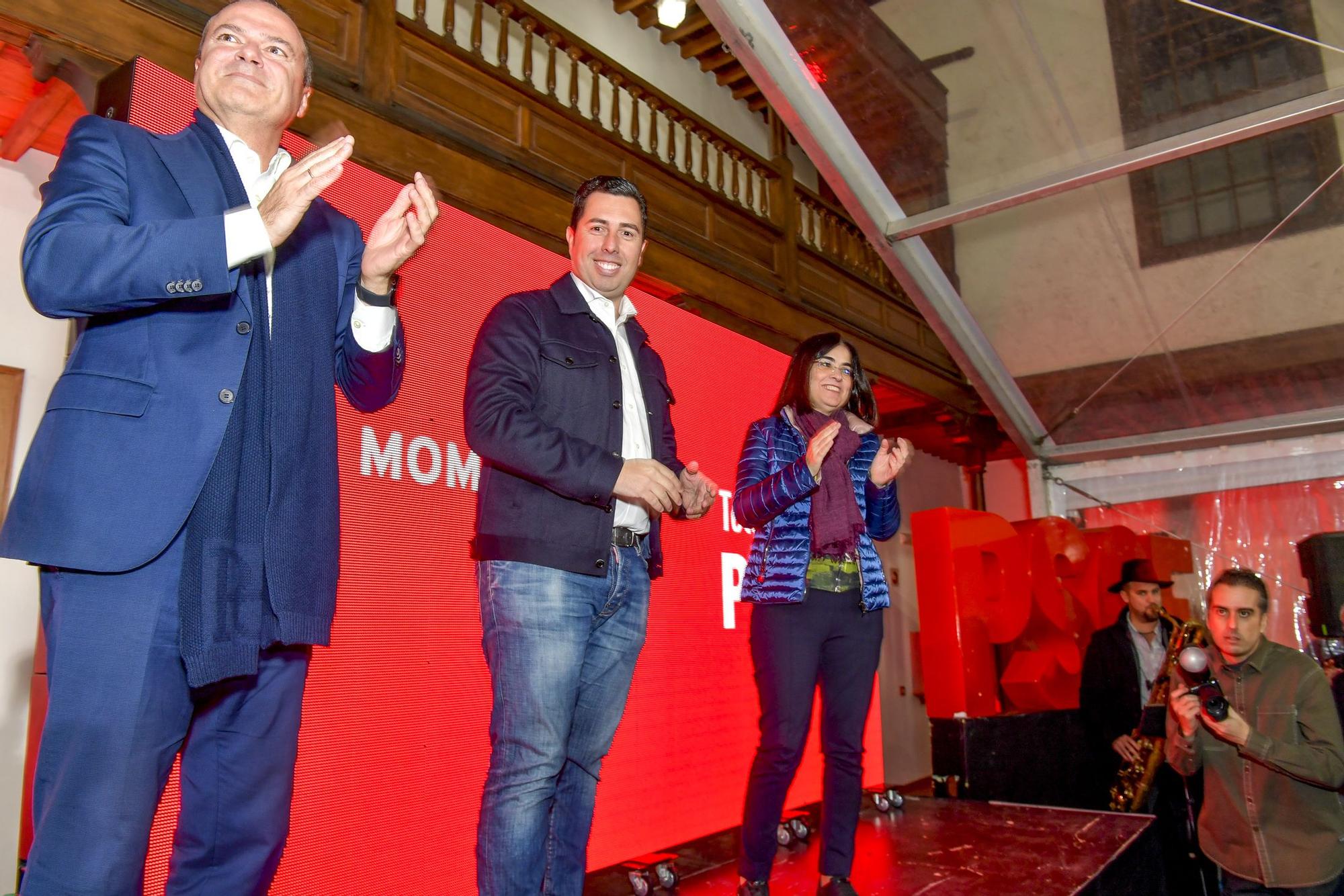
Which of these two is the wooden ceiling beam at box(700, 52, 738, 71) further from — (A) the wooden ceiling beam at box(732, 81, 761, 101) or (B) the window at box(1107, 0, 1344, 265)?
(B) the window at box(1107, 0, 1344, 265)

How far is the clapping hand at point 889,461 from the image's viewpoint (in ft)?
6.82

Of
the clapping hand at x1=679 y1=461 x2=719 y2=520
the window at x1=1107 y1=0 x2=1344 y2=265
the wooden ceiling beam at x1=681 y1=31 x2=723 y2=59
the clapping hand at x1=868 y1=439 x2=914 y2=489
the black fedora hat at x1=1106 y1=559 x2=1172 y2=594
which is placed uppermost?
the wooden ceiling beam at x1=681 y1=31 x2=723 y2=59

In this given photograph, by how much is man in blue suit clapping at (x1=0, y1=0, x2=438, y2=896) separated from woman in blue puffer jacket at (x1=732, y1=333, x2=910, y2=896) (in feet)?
3.56

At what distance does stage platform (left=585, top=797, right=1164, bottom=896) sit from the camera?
2236 millimetres

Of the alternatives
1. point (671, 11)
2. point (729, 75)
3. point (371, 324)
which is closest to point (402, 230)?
point (371, 324)

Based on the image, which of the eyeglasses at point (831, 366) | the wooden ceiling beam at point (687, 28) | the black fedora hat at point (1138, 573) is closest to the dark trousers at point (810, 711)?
the eyeglasses at point (831, 366)

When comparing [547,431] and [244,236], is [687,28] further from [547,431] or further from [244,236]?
[244,236]

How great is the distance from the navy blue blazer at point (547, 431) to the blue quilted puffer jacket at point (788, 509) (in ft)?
1.12

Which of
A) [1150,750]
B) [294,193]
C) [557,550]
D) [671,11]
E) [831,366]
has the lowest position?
[1150,750]

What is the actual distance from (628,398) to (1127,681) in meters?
3.27

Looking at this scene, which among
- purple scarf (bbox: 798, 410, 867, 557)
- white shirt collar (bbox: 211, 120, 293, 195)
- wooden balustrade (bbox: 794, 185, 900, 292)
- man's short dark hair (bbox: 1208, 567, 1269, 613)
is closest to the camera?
white shirt collar (bbox: 211, 120, 293, 195)

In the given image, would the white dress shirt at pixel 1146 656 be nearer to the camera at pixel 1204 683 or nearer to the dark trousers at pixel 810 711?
the camera at pixel 1204 683

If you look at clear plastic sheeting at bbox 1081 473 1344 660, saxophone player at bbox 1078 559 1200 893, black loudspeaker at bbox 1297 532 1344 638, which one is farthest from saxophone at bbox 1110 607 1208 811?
clear plastic sheeting at bbox 1081 473 1344 660

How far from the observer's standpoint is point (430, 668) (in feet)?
6.85
